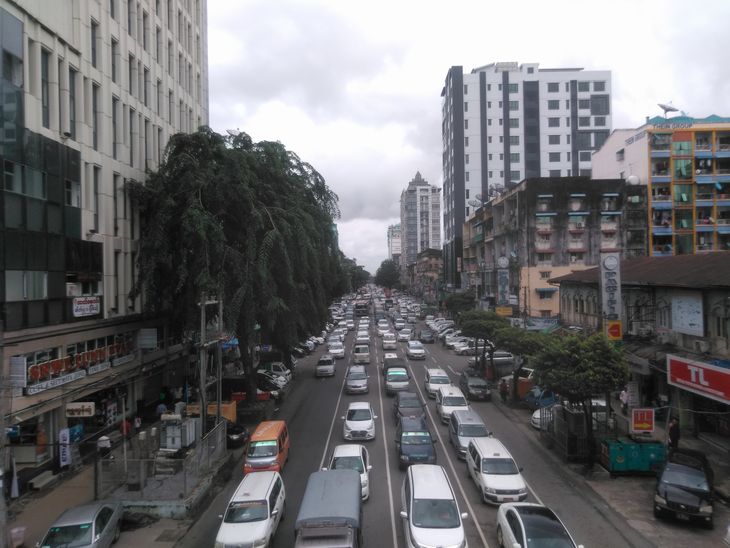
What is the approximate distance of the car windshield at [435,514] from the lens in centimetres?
1299

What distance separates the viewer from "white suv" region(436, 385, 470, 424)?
26498 millimetres

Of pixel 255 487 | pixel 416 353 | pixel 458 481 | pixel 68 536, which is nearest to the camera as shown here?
pixel 68 536

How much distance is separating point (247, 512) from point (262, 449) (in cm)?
533

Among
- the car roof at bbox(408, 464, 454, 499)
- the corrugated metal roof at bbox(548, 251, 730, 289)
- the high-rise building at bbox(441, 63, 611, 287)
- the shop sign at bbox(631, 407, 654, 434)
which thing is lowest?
the car roof at bbox(408, 464, 454, 499)

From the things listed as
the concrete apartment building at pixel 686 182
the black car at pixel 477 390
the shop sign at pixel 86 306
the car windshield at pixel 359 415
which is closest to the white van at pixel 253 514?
the car windshield at pixel 359 415

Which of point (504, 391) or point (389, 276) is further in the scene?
point (389, 276)

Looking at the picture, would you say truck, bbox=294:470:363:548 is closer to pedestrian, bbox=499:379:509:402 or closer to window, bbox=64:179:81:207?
window, bbox=64:179:81:207

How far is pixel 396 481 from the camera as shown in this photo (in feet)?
61.5

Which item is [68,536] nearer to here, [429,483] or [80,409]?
[80,409]

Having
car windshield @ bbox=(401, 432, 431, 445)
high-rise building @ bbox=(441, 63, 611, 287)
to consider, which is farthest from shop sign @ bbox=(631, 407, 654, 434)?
high-rise building @ bbox=(441, 63, 611, 287)

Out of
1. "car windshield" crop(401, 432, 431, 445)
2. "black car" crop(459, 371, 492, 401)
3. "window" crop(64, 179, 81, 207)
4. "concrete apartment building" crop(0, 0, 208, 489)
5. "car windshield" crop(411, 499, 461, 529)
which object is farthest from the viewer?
"black car" crop(459, 371, 492, 401)

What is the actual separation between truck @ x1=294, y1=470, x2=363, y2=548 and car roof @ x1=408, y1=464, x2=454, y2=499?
165 cm

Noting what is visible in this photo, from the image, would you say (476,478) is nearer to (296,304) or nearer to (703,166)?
(296,304)

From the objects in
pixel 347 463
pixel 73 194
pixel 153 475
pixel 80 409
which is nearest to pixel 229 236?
pixel 73 194
